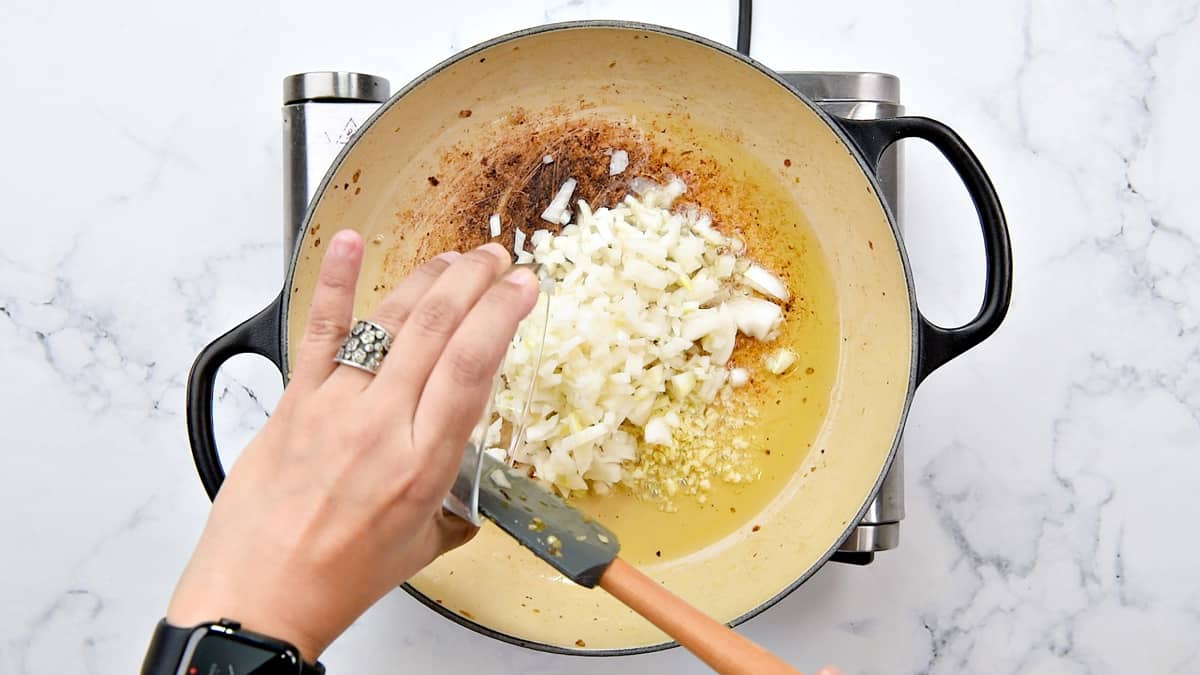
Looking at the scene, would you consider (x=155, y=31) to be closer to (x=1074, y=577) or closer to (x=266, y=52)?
(x=266, y=52)

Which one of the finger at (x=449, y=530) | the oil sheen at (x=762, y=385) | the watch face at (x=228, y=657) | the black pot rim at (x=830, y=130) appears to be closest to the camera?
the watch face at (x=228, y=657)

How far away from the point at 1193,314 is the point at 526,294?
710 millimetres

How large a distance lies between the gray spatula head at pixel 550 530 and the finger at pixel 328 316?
14 cm

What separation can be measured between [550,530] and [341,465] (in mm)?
165

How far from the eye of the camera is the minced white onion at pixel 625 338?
0.81 meters

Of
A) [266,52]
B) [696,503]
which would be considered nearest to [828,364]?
[696,503]

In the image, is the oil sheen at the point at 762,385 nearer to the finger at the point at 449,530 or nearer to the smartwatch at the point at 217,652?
the finger at the point at 449,530

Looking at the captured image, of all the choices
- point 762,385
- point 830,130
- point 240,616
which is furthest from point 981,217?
point 240,616

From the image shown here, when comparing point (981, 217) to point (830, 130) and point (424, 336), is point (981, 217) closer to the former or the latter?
point (830, 130)

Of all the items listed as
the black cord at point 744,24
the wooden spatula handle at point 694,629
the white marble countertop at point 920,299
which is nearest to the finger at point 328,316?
the wooden spatula handle at point 694,629

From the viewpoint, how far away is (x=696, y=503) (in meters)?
0.85

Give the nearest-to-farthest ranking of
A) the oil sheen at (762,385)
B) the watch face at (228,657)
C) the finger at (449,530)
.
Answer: the watch face at (228,657)
the finger at (449,530)
the oil sheen at (762,385)

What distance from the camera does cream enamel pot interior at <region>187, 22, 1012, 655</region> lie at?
785 millimetres

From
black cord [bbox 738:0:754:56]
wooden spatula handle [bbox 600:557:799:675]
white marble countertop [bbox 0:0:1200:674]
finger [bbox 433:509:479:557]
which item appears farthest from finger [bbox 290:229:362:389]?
black cord [bbox 738:0:754:56]
